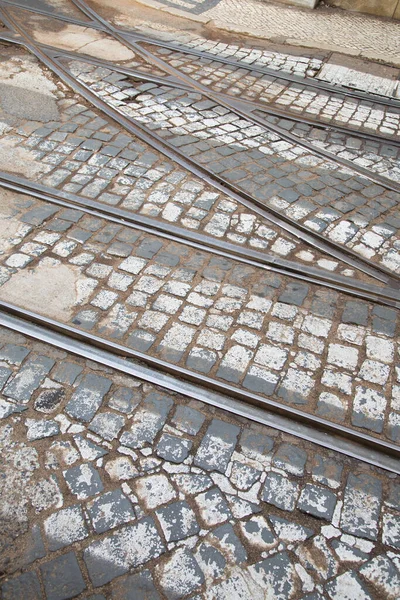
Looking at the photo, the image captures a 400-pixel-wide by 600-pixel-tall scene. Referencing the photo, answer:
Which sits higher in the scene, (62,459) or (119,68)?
(119,68)

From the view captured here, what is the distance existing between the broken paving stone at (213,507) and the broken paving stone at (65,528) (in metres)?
0.70

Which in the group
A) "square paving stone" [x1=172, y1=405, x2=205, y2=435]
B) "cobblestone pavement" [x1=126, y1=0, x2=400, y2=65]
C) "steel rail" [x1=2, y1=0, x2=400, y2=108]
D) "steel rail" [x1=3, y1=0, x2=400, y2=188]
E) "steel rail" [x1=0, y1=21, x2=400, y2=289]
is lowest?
"square paving stone" [x1=172, y1=405, x2=205, y2=435]

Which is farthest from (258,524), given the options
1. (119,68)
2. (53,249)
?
(119,68)

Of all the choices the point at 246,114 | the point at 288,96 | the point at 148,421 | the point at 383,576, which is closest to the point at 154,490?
the point at 148,421

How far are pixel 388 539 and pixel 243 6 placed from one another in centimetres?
1065

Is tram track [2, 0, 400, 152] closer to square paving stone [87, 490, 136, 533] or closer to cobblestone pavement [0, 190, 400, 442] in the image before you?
cobblestone pavement [0, 190, 400, 442]

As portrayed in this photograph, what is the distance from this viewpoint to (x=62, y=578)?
263cm

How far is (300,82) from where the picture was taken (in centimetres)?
752

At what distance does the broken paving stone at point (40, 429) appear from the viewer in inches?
126

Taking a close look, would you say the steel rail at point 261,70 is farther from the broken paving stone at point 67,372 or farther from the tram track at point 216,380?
the broken paving stone at point 67,372

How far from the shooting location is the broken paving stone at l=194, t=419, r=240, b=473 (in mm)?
3160

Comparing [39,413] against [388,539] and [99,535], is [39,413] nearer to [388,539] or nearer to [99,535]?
[99,535]

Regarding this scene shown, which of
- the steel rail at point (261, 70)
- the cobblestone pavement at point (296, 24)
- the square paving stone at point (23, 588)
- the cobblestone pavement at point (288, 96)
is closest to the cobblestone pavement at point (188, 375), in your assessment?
the square paving stone at point (23, 588)

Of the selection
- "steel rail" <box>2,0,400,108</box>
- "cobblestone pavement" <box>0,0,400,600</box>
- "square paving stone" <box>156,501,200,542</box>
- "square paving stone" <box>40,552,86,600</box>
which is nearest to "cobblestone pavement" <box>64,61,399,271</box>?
"cobblestone pavement" <box>0,0,400,600</box>
